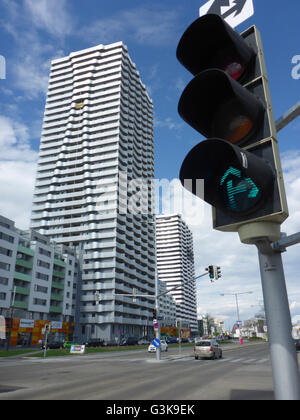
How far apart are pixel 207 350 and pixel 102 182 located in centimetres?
6177

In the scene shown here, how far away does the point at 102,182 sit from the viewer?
82000 mm

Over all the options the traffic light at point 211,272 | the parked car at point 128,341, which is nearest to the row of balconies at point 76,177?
the parked car at point 128,341

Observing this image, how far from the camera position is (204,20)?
2439 mm

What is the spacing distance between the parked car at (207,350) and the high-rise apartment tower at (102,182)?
46686mm

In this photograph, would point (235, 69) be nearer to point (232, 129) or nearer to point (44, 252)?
point (232, 129)

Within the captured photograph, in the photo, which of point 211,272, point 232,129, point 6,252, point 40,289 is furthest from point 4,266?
point 232,129

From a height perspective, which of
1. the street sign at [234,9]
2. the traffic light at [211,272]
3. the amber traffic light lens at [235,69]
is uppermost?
the traffic light at [211,272]

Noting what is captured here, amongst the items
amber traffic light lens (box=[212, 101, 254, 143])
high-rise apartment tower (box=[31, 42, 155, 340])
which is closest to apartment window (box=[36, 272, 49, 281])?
high-rise apartment tower (box=[31, 42, 155, 340])

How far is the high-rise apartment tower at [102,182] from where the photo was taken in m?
74.2

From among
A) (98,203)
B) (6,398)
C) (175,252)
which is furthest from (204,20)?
(175,252)

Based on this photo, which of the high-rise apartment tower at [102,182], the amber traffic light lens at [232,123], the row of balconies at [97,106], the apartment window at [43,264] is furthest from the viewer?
the row of balconies at [97,106]

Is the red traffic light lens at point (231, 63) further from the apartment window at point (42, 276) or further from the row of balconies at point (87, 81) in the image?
the row of balconies at point (87, 81)

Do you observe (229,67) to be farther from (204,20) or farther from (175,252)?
(175,252)

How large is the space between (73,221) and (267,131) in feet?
266
